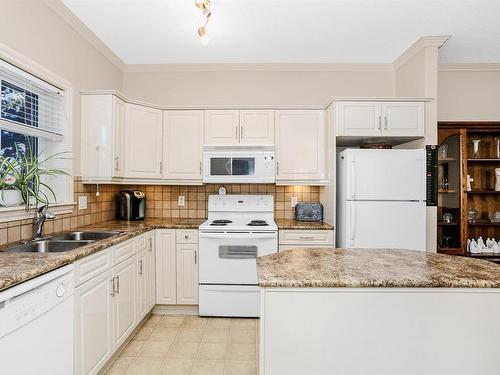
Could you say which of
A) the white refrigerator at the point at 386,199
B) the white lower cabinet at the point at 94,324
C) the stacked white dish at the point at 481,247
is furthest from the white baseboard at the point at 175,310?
the stacked white dish at the point at 481,247

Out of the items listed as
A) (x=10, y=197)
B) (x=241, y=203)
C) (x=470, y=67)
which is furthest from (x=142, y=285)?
(x=470, y=67)

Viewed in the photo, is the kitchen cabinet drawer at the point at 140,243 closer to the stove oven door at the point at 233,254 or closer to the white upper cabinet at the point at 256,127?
the stove oven door at the point at 233,254

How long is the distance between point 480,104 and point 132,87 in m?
4.02

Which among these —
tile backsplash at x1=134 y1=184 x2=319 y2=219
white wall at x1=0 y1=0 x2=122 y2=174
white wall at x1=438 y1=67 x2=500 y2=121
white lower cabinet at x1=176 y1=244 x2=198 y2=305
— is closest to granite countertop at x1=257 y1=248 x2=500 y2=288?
white lower cabinet at x1=176 y1=244 x2=198 y2=305

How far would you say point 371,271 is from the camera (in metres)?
1.43

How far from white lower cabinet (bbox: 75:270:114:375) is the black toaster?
205 cm

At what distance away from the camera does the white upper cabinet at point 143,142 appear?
2992 millimetres

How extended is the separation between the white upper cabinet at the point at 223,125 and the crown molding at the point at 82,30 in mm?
1172

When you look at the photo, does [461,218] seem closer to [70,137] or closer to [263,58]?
[263,58]

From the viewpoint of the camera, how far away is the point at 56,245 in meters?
2.05

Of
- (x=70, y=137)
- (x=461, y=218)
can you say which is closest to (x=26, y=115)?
(x=70, y=137)

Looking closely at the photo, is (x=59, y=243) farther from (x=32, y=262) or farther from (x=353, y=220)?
(x=353, y=220)

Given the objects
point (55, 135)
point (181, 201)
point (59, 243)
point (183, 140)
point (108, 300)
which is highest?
point (183, 140)

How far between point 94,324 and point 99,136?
1.65 meters
